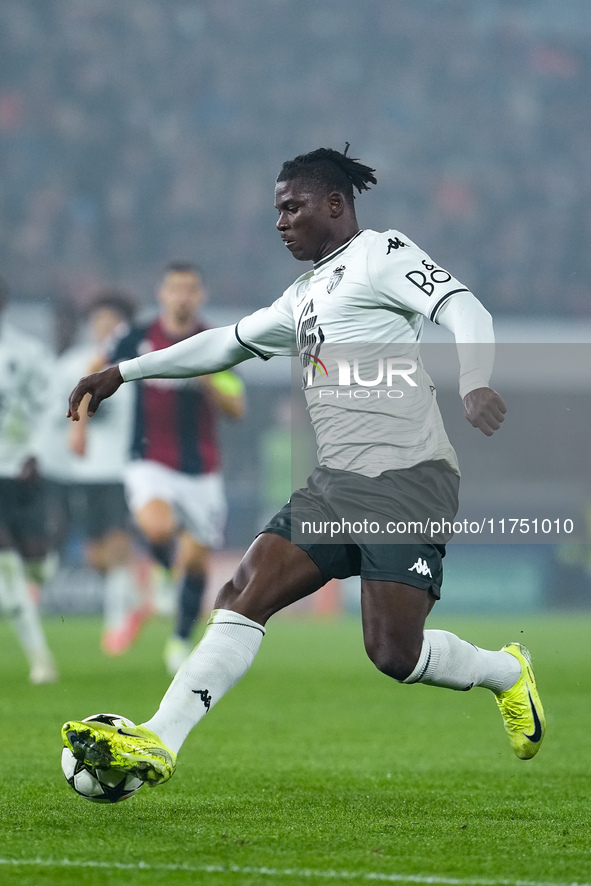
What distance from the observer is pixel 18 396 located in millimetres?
7605

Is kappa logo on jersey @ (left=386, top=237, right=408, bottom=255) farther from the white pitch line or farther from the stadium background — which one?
the stadium background

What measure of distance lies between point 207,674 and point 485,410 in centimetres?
99

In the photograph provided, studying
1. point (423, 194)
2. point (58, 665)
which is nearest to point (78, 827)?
point (58, 665)

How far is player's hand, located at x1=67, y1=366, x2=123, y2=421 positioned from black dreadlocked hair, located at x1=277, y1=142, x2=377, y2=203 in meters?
0.76

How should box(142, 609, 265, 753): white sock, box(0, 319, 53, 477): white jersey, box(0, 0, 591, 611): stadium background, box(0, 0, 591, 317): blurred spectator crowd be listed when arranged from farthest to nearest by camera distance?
box(0, 0, 591, 317): blurred spectator crowd
box(0, 0, 591, 611): stadium background
box(0, 319, 53, 477): white jersey
box(142, 609, 265, 753): white sock

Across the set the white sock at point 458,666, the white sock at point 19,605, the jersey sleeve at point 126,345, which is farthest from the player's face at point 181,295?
the white sock at point 458,666

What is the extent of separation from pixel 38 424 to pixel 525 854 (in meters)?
5.41

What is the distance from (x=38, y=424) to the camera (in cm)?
773

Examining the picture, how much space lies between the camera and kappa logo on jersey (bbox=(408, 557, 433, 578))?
342 cm

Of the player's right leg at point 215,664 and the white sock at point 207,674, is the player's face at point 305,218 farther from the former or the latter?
the white sock at point 207,674

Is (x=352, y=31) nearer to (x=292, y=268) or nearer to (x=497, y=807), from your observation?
(x=292, y=268)

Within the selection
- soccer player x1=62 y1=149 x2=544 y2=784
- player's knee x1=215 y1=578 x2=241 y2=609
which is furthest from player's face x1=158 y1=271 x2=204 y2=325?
player's knee x1=215 y1=578 x2=241 y2=609

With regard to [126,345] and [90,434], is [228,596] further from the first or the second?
[90,434]

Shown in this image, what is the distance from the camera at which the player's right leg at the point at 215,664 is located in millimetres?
2943
